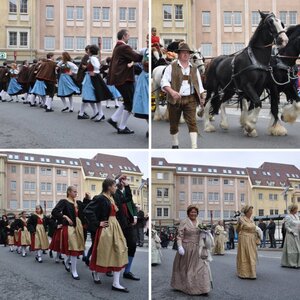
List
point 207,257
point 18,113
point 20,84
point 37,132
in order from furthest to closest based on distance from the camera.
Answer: point 20,84 < point 18,113 < point 37,132 < point 207,257

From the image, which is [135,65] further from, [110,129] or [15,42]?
[15,42]

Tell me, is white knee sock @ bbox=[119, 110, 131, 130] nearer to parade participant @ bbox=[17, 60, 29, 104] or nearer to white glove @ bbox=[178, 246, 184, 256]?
white glove @ bbox=[178, 246, 184, 256]

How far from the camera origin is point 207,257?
6141 mm

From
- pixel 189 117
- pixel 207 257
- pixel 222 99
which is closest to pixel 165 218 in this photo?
pixel 207 257

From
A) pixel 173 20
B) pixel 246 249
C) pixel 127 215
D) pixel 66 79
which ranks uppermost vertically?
pixel 173 20

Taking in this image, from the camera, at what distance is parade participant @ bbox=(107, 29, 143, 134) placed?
7.03 meters

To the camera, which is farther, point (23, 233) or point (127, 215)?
point (23, 233)

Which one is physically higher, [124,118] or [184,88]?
[184,88]

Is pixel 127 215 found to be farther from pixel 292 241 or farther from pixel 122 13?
pixel 122 13

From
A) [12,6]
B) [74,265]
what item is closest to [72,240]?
[74,265]

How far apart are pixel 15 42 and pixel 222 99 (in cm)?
311

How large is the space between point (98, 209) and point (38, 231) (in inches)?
36.0

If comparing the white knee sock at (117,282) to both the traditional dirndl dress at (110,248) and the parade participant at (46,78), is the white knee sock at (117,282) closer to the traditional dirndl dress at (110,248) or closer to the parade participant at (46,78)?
the traditional dirndl dress at (110,248)

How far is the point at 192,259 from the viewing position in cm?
619
